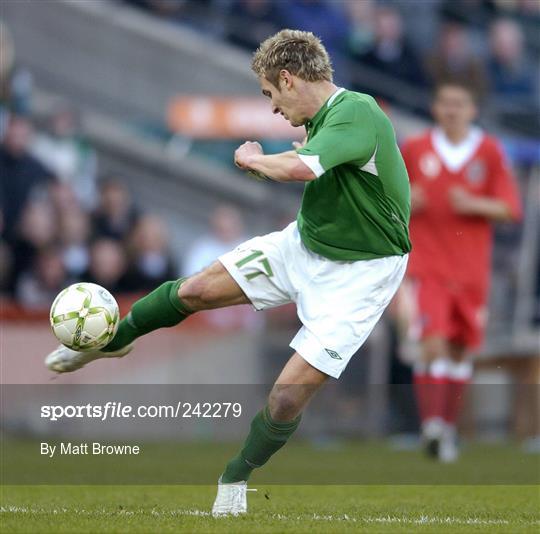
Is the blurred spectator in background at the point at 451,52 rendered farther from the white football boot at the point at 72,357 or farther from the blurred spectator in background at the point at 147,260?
the white football boot at the point at 72,357

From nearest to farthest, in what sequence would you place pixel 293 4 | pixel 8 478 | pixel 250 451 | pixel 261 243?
1. pixel 250 451
2. pixel 261 243
3. pixel 8 478
4. pixel 293 4

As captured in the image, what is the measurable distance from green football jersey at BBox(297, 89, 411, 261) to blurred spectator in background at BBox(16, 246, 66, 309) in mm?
6892

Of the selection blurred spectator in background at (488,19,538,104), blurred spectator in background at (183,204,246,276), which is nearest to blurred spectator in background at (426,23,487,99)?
blurred spectator in background at (488,19,538,104)

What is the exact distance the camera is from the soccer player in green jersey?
569 centimetres

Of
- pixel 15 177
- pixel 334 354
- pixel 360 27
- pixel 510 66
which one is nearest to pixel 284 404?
pixel 334 354

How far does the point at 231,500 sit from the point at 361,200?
1.48 metres

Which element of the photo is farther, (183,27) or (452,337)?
(183,27)

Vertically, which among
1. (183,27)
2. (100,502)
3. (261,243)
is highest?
(183,27)

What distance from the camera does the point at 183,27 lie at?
48.4 feet

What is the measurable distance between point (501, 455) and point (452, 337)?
99cm

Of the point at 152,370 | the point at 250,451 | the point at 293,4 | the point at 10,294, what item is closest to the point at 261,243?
the point at 250,451

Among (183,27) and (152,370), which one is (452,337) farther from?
(183,27)

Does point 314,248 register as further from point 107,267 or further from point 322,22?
point 322,22

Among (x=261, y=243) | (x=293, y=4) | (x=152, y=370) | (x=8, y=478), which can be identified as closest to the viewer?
(x=261, y=243)
